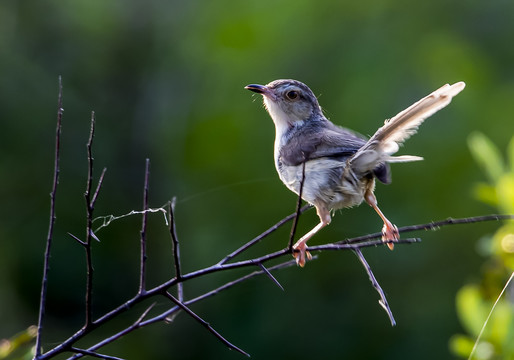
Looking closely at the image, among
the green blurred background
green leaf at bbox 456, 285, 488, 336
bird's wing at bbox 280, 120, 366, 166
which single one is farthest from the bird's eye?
the green blurred background

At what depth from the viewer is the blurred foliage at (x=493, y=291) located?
2996mm

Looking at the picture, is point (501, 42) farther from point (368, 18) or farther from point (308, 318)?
point (308, 318)

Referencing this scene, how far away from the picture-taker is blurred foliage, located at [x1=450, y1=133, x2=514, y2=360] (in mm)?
2996

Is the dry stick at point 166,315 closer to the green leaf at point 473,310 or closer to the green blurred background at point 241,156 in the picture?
the green leaf at point 473,310

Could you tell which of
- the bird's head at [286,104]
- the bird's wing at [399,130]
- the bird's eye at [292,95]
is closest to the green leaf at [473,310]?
the bird's wing at [399,130]

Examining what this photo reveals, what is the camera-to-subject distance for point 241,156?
10.2 meters

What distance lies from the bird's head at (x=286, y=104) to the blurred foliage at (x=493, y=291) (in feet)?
4.52

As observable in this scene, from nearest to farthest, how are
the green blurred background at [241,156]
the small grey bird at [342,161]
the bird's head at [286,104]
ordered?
the small grey bird at [342,161], the bird's head at [286,104], the green blurred background at [241,156]

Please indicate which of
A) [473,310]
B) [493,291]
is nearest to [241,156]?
[493,291]

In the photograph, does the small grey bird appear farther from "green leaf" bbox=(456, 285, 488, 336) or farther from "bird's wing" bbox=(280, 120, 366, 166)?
"green leaf" bbox=(456, 285, 488, 336)

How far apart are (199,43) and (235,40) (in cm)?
122

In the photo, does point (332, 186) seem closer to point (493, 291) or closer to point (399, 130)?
point (399, 130)

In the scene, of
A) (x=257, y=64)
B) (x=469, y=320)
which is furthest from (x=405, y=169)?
(x=469, y=320)

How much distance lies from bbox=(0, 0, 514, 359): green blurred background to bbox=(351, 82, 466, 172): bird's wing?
14.2 feet
